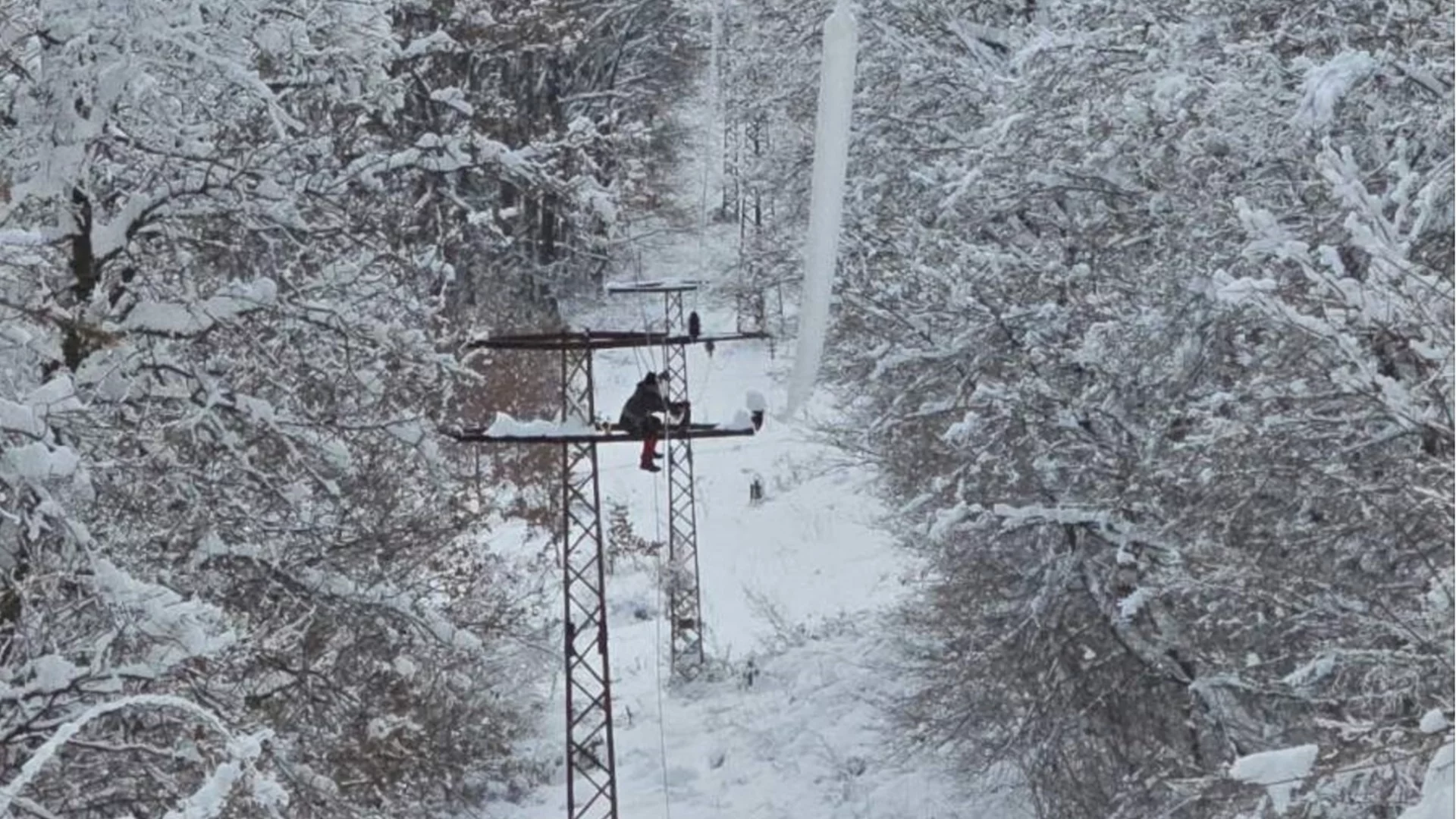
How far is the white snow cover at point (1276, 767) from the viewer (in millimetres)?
4277

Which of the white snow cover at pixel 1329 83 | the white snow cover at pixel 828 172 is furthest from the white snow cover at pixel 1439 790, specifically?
the white snow cover at pixel 1329 83

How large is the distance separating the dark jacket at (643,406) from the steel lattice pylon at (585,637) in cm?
35

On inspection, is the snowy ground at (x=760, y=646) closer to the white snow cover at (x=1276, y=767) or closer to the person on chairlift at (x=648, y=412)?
the person on chairlift at (x=648, y=412)

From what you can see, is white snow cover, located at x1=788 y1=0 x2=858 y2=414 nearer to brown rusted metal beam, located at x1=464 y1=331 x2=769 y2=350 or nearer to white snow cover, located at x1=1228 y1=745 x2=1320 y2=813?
white snow cover, located at x1=1228 y1=745 x2=1320 y2=813

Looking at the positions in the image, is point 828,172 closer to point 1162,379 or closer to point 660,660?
point 1162,379

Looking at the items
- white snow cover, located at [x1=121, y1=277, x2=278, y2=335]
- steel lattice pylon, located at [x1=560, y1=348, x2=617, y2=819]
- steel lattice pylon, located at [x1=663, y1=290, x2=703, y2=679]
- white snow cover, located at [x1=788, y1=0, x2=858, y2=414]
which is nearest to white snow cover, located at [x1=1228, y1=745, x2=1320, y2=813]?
white snow cover, located at [x1=788, y1=0, x2=858, y2=414]

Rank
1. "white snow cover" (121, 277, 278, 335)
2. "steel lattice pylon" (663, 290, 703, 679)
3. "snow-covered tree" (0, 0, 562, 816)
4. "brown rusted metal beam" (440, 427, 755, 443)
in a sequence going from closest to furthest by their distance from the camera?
"snow-covered tree" (0, 0, 562, 816) → "white snow cover" (121, 277, 278, 335) → "brown rusted metal beam" (440, 427, 755, 443) → "steel lattice pylon" (663, 290, 703, 679)

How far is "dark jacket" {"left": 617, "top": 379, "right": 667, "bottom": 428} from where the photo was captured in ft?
31.2

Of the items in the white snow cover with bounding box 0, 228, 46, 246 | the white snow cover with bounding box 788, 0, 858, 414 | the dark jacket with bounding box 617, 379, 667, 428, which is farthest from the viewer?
the dark jacket with bounding box 617, 379, 667, 428

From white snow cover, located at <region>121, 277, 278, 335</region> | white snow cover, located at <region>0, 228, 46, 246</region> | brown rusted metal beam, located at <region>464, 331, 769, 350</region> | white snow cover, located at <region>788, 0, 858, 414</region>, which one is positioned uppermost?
white snow cover, located at <region>788, 0, 858, 414</region>

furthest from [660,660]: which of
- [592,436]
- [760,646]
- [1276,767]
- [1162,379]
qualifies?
[1276,767]

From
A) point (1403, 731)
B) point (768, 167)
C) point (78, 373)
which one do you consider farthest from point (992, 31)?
point (1403, 731)

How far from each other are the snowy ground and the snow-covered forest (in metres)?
0.11

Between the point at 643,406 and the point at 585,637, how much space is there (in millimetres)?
7729
